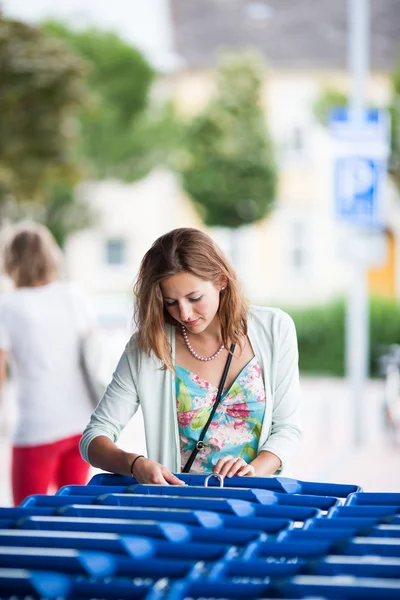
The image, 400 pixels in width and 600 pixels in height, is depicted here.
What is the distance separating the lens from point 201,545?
7.06 ft

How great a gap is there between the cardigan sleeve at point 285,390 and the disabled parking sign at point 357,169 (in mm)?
8180

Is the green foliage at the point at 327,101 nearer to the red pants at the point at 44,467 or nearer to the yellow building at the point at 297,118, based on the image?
the yellow building at the point at 297,118

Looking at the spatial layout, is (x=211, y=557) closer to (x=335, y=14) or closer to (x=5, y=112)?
→ (x=5, y=112)

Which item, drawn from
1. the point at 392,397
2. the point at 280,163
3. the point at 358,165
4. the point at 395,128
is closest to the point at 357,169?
the point at 358,165

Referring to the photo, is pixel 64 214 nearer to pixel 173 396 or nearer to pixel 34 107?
pixel 34 107

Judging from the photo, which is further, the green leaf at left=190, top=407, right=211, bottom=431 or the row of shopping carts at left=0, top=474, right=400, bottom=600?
the green leaf at left=190, top=407, right=211, bottom=431

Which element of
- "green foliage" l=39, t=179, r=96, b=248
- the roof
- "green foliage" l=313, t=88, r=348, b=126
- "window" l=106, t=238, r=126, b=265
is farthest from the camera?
"window" l=106, t=238, r=126, b=265

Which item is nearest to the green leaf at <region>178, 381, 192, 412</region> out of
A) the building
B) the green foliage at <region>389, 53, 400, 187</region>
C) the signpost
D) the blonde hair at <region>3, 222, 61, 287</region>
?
the blonde hair at <region>3, 222, 61, 287</region>

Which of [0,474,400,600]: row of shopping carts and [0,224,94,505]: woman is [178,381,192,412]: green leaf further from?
[0,224,94,505]: woman

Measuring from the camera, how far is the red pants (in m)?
5.06

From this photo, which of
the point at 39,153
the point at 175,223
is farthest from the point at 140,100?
the point at 39,153

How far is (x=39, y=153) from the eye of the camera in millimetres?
17484

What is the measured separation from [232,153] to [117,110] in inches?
166

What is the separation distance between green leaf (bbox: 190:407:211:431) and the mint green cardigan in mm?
54
